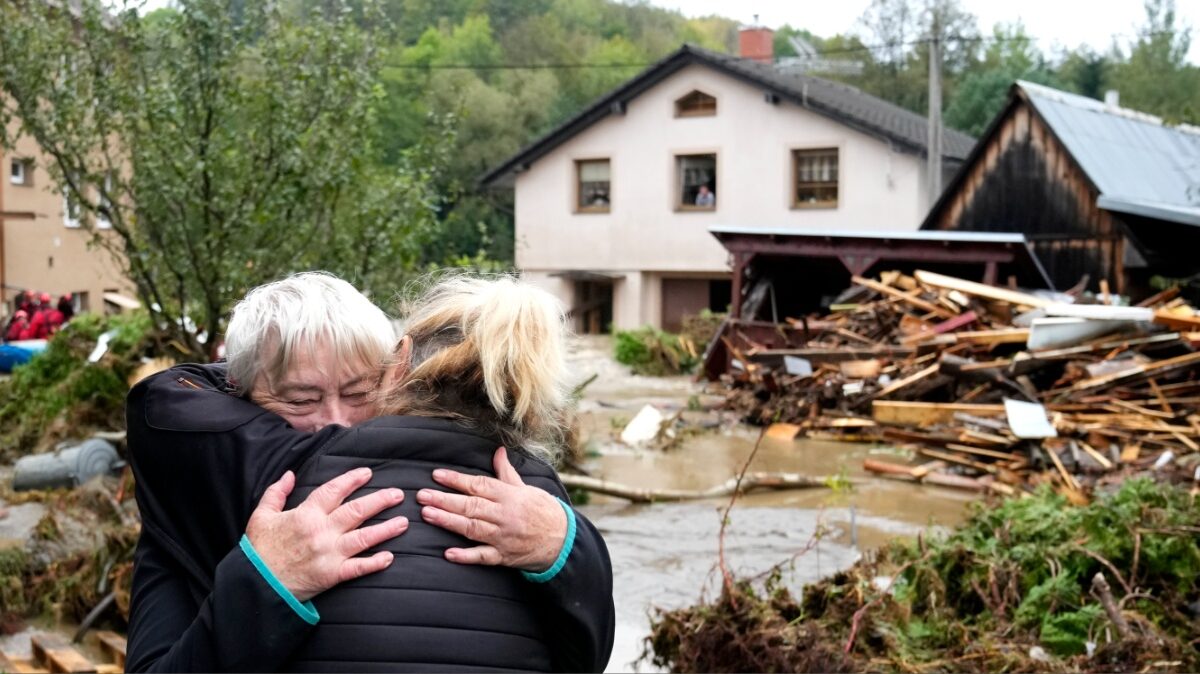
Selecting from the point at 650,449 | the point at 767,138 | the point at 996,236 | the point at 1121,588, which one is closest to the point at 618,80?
the point at 767,138

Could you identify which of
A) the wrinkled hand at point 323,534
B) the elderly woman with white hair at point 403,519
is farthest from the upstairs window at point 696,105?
the wrinkled hand at point 323,534

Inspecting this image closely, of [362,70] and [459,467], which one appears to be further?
[362,70]

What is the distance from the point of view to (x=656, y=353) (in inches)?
988

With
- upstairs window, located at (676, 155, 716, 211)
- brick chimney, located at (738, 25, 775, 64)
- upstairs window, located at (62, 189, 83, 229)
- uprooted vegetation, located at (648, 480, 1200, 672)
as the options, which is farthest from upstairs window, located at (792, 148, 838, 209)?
uprooted vegetation, located at (648, 480, 1200, 672)

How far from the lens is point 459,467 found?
6.78 feet

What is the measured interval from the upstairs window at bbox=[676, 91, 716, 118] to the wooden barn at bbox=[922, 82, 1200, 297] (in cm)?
953

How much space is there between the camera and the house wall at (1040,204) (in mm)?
20750

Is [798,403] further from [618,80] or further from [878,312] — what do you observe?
[618,80]

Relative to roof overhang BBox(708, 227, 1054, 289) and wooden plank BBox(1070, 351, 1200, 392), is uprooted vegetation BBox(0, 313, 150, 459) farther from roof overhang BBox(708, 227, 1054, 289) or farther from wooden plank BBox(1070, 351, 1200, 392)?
roof overhang BBox(708, 227, 1054, 289)

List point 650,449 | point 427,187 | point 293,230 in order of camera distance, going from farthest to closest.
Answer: point 650,449
point 427,187
point 293,230

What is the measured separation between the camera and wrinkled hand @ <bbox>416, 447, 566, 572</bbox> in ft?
6.50

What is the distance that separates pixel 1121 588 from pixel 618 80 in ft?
192

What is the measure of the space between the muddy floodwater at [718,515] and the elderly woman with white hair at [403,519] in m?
2.79

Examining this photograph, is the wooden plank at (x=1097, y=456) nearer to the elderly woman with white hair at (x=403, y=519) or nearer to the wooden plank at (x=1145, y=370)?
the wooden plank at (x=1145, y=370)
